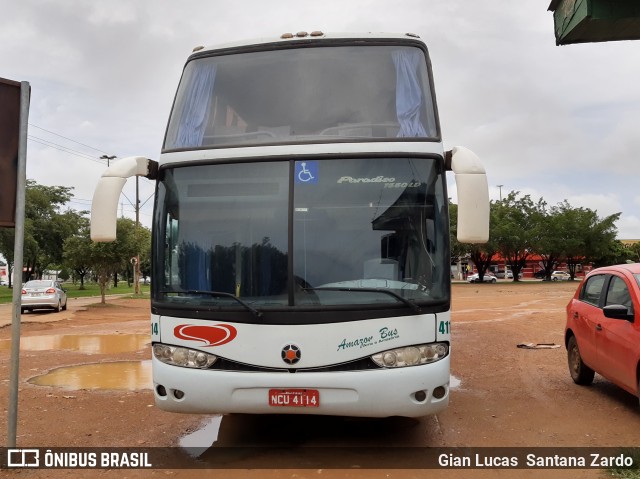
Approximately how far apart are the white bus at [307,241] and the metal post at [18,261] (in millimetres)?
651

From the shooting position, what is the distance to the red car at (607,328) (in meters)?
6.61

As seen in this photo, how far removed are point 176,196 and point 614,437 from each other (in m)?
4.86

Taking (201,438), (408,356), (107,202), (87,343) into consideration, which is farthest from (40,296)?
(408,356)

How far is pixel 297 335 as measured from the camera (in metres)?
5.19

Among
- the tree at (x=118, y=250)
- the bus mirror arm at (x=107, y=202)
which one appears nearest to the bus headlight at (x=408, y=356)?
the bus mirror arm at (x=107, y=202)

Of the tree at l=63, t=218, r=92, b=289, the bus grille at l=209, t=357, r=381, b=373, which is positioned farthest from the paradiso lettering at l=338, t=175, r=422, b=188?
Result: the tree at l=63, t=218, r=92, b=289

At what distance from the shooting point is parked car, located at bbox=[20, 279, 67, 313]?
80.8ft

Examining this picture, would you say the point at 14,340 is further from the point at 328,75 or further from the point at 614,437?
the point at 614,437

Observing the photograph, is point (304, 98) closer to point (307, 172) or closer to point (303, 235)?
point (307, 172)

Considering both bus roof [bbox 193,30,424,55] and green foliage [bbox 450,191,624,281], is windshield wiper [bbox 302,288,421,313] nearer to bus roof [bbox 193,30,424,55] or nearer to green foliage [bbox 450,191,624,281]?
bus roof [bbox 193,30,424,55]

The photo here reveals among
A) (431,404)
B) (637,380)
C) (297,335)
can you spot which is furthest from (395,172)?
(637,380)

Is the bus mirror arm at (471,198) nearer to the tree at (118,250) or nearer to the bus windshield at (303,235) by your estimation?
the bus windshield at (303,235)

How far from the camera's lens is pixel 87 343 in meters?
14.8

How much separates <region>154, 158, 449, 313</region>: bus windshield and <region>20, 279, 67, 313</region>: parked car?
837 inches
